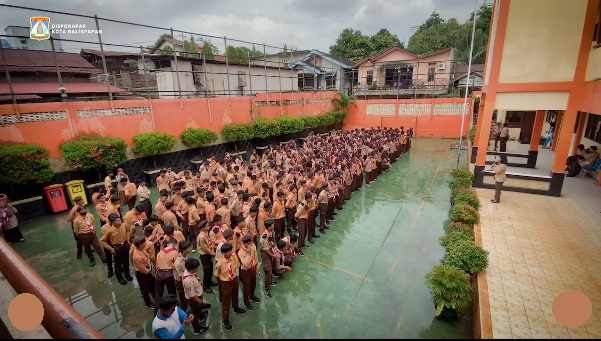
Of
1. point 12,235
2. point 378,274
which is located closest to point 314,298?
point 378,274

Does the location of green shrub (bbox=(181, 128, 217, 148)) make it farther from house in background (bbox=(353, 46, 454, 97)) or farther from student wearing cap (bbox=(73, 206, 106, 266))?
house in background (bbox=(353, 46, 454, 97))

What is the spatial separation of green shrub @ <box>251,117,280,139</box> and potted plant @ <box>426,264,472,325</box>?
12.4 meters

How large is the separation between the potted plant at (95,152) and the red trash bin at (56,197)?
0.78 m

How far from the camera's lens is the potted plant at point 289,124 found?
1720cm

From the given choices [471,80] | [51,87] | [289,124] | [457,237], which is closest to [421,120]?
[471,80]

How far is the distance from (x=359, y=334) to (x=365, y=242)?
2967 mm

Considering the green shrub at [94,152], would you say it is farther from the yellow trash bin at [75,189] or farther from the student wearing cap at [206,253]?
the student wearing cap at [206,253]

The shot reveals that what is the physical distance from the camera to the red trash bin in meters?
9.23

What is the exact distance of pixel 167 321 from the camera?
3.58m

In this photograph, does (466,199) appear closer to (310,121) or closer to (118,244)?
(118,244)

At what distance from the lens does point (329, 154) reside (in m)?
12.5

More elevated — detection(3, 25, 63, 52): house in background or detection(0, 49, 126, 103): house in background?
detection(3, 25, 63, 52): house in background

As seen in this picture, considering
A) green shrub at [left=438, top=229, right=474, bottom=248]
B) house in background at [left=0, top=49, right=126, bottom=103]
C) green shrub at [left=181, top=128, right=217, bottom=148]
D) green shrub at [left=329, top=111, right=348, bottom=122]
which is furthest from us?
green shrub at [left=329, top=111, right=348, bottom=122]

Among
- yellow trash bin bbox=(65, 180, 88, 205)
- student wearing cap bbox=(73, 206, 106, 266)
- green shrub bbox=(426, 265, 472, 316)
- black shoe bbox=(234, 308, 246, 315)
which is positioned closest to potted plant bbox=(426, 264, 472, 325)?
green shrub bbox=(426, 265, 472, 316)
